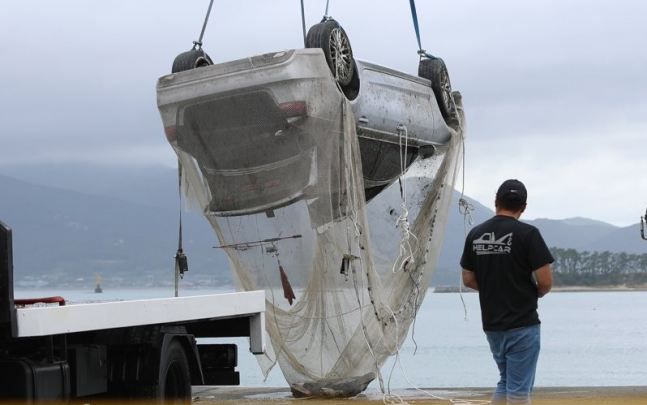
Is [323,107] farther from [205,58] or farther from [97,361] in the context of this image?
[97,361]

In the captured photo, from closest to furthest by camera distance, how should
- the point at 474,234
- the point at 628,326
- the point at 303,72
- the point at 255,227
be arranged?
the point at 474,234 → the point at 303,72 → the point at 255,227 → the point at 628,326

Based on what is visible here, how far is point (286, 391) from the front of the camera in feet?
45.3

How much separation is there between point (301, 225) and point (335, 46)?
1763 millimetres

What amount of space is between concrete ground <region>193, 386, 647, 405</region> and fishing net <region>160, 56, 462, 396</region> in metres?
0.38

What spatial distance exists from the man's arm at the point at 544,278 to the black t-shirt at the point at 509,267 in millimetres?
28

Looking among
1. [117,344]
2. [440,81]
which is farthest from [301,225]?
[117,344]

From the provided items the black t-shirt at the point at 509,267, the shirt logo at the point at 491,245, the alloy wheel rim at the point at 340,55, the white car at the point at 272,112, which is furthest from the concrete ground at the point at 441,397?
the shirt logo at the point at 491,245

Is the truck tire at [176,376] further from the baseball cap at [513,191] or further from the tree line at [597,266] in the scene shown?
the tree line at [597,266]

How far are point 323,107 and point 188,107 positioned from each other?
1.31 m

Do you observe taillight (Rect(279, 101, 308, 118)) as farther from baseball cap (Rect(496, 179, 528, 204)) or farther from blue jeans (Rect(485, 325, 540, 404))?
blue jeans (Rect(485, 325, 540, 404))

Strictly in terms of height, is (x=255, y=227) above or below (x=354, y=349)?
above

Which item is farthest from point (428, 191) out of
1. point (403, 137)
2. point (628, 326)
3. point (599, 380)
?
point (628, 326)

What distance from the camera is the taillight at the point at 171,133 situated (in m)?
12.7

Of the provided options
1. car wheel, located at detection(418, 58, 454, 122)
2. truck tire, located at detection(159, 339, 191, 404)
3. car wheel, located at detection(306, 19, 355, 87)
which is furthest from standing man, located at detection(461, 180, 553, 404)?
car wheel, located at detection(418, 58, 454, 122)
